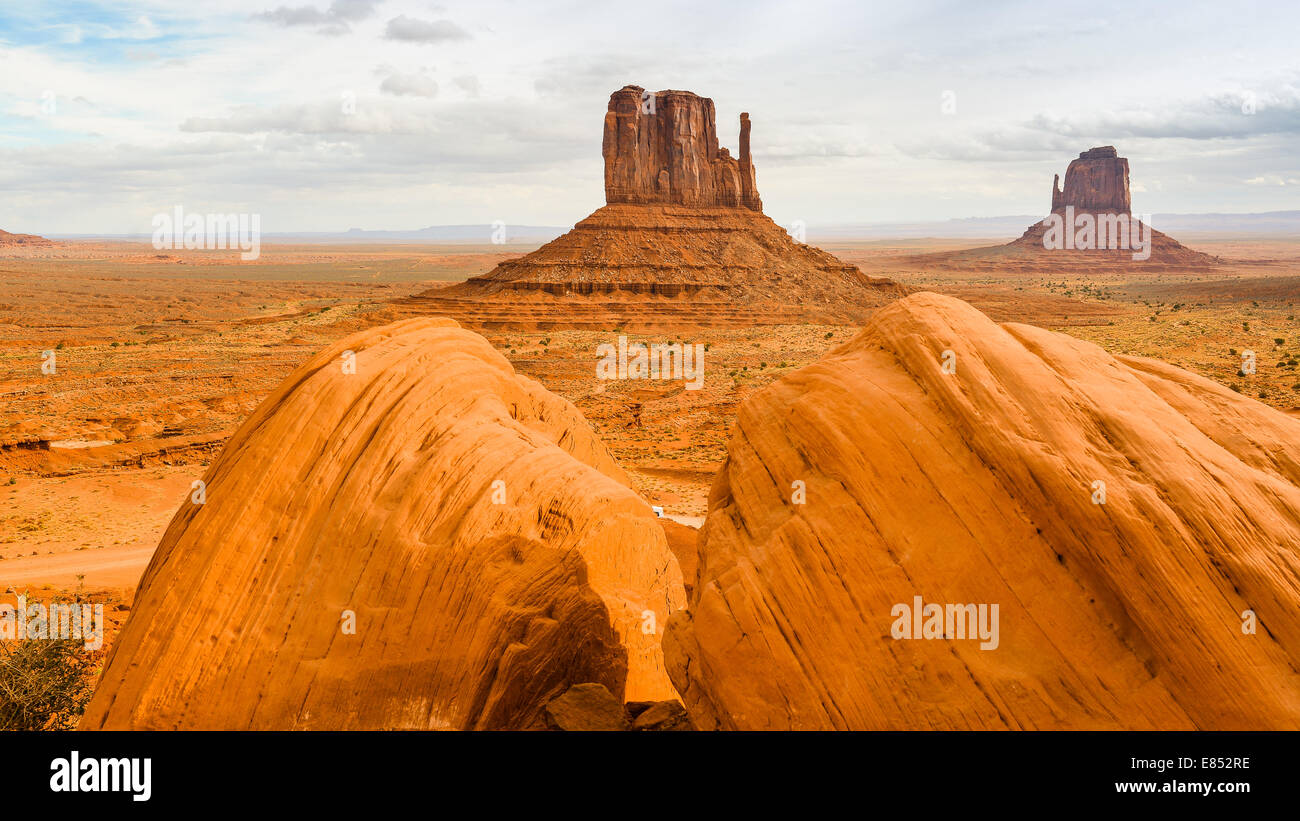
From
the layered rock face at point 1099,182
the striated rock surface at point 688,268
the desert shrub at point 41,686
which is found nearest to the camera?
the desert shrub at point 41,686

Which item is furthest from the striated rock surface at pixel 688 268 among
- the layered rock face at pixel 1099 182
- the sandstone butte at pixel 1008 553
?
the layered rock face at pixel 1099 182

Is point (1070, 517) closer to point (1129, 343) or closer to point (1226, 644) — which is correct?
point (1226, 644)

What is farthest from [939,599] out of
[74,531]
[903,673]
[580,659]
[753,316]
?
[753,316]

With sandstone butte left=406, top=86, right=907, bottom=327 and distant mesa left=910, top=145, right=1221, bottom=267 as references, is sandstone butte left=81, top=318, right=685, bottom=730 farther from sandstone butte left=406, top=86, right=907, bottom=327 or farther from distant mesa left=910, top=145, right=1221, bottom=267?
distant mesa left=910, top=145, right=1221, bottom=267

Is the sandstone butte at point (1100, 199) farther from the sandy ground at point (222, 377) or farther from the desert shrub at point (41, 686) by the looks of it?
the desert shrub at point (41, 686)

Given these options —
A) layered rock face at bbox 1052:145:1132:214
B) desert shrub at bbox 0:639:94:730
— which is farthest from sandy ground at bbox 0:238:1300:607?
layered rock face at bbox 1052:145:1132:214

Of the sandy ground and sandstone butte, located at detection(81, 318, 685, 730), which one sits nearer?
sandstone butte, located at detection(81, 318, 685, 730)
